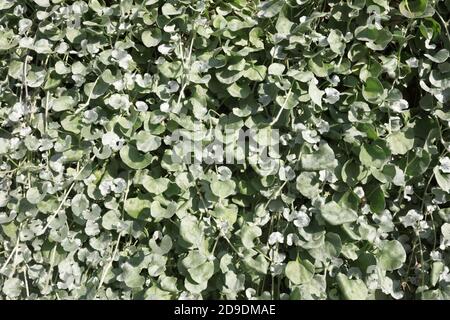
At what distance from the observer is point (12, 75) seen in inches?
55.9

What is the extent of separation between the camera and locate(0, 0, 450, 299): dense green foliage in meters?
1.32

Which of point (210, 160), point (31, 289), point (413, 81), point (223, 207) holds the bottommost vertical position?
point (31, 289)

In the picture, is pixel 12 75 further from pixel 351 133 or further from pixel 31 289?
pixel 351 133

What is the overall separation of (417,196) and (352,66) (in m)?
0.42

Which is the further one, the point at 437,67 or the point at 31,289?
the point at 31,289

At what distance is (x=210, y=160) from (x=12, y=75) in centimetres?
64

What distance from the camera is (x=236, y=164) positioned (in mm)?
1363

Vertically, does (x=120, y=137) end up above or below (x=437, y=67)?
below

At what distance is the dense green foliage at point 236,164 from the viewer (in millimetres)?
1318

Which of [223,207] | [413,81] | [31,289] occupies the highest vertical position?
[413,81]

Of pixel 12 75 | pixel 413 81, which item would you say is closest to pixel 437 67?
pixel 413 81

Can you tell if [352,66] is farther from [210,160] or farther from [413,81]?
[210,160]

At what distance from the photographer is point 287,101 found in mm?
1296
